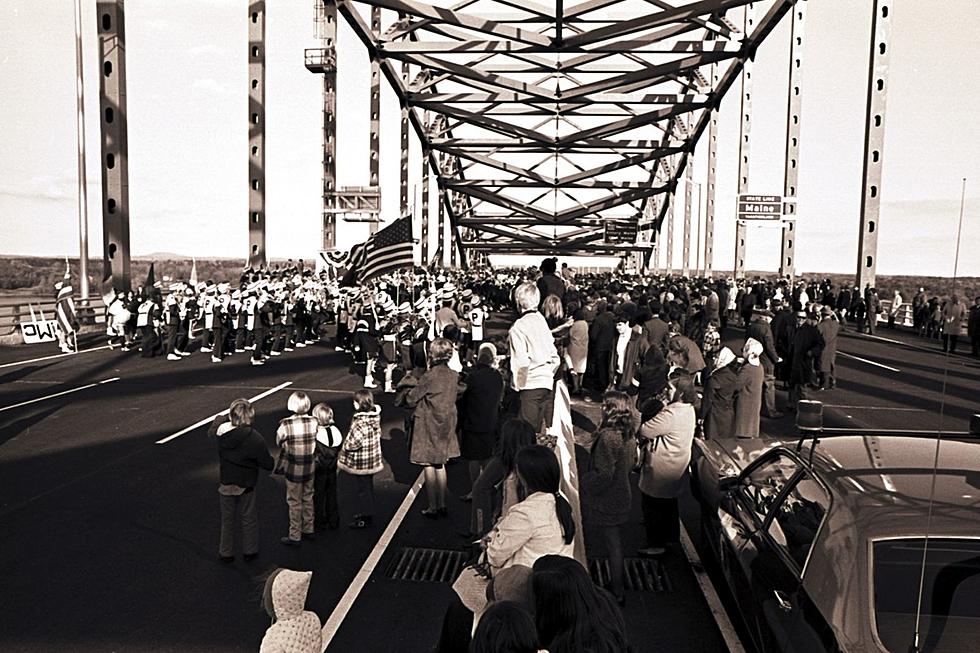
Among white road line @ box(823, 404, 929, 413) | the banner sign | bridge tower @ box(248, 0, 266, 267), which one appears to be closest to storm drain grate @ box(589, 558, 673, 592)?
white road line @ box(823, 404, 929, 413)

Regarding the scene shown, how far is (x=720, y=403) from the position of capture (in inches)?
340

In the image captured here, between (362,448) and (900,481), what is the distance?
4.79m

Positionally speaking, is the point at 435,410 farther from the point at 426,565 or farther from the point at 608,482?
the point at 608,482

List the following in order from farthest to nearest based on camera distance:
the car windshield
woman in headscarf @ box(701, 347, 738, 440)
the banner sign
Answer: the banner sign → woman in headscarf @ box(701, 347, 738, 440) → the car windshield

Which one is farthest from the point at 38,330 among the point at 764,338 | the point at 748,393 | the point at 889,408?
the point at 889,408

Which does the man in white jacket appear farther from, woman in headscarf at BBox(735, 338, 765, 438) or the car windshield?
the car windshield

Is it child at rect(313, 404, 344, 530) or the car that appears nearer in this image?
the car

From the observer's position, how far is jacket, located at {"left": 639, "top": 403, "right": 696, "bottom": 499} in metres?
6.35

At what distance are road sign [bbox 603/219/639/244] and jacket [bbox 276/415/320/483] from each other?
7231cm

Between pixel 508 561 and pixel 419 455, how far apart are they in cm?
373

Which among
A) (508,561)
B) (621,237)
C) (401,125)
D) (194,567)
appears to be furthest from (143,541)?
(621,237)

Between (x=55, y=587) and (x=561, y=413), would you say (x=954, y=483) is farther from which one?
(x=55, y=587)

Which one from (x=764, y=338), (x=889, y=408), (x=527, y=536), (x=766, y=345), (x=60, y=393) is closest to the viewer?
(x=527, y=536)

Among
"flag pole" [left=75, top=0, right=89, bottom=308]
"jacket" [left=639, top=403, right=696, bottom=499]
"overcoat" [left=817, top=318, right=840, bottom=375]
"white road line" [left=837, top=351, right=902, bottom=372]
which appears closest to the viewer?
"jacket" [left=639, top=403, right=696, bottom=499]
